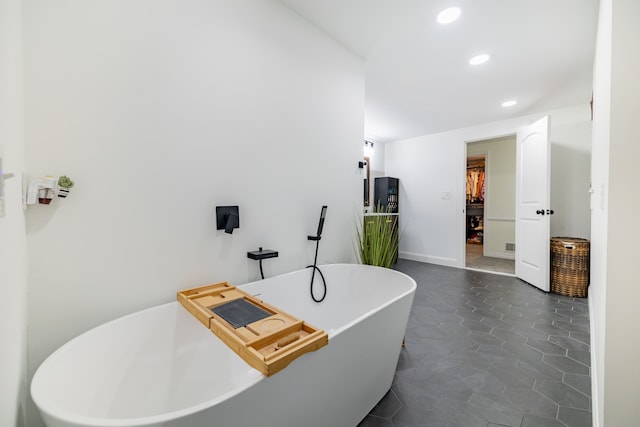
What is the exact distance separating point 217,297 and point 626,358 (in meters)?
1.68

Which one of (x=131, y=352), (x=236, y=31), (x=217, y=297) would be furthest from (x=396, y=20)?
(x=131, y=352)

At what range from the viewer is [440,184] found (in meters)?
4.70

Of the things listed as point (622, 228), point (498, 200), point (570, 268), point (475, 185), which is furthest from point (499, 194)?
point (622, 228)

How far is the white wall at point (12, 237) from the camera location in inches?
26.8

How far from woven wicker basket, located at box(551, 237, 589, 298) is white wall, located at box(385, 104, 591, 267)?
0.71 meters

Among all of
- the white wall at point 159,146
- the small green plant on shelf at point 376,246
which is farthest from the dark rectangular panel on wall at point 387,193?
the white wall at point 159,146

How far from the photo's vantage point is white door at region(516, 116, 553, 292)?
3.20m

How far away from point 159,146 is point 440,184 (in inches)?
179

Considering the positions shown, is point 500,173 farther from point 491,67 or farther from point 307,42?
point 307,42

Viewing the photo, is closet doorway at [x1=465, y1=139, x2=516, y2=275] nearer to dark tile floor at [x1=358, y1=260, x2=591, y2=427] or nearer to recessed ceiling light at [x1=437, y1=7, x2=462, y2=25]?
dark tile floor at [x1=358, y1=260, x2=591, y2=427]

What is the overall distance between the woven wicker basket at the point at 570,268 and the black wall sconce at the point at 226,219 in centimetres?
378

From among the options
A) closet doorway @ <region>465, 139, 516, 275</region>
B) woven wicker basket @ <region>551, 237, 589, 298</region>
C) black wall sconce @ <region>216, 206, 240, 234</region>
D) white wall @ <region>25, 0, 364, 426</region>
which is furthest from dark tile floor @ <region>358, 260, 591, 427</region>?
closet doorway @ <region>465, 139, 516, 275</region>

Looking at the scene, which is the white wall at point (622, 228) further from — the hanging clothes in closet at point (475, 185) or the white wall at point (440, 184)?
the hanging clothes in closet at point (475, 185)

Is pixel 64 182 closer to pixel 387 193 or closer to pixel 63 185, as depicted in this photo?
pixel 63 185
